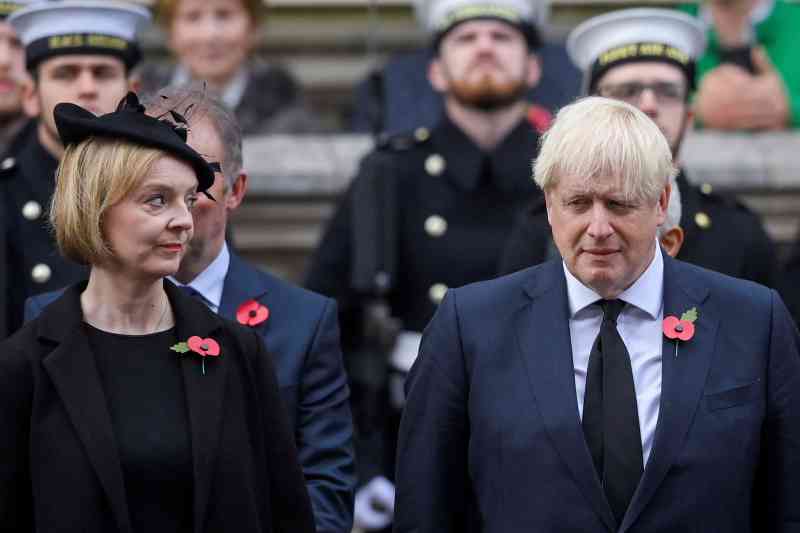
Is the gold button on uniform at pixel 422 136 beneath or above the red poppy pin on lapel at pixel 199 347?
above

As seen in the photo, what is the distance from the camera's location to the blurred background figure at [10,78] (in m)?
7.67

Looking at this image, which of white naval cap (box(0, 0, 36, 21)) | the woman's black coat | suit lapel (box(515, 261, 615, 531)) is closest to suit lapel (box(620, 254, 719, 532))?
suit lapel (box(515, 261, 615, 531))

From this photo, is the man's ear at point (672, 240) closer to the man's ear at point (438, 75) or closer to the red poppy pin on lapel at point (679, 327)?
the red poppy pin on lapel at point (679, 327)

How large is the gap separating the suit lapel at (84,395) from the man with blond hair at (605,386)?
75cm

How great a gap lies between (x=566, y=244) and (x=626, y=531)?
2.33 ft

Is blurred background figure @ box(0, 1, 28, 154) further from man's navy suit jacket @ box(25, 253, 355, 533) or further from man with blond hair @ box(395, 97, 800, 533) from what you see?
man with blond hair @ box(395, 97, 800, 533)

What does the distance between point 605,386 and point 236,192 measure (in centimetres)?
142

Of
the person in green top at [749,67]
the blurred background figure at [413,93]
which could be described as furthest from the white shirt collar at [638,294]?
the person in green top at [749,67]

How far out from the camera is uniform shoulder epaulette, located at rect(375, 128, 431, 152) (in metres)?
7.63

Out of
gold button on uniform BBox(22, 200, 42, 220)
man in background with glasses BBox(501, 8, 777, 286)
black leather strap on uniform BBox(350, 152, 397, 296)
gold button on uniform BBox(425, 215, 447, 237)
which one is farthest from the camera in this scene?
gold button on uniform BBox(425, 215, 447, 237)

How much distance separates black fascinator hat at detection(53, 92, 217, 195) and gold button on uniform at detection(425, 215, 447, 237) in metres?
2.51

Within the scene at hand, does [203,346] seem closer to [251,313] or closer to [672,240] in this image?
[251,313]

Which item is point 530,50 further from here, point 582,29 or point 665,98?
point 665,98

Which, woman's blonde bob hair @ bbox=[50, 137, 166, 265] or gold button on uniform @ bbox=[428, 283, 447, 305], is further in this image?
gold button on uniform @ bbox=[428, 283, 447, 305]
